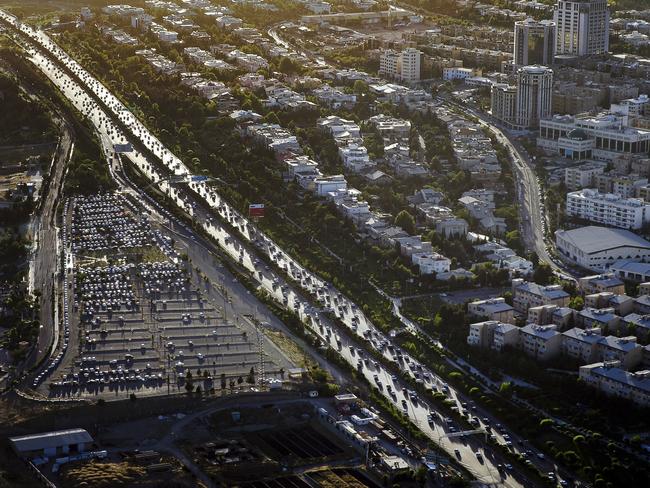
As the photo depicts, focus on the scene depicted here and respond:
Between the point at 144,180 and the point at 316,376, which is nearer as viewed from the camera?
the point at 316,376

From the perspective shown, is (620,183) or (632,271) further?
(620,183)

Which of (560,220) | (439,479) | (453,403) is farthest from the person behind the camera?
(560,220)

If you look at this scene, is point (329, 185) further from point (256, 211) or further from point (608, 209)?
point (608, 209)

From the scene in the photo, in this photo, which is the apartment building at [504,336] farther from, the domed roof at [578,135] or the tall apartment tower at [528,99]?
the tall apartment tower at [528,99]

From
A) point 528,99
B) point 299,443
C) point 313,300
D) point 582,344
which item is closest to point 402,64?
point 528,99

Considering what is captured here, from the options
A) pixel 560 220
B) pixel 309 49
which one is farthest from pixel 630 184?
pixel 309 49

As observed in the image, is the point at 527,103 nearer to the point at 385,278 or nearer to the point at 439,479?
the point at 385,278
